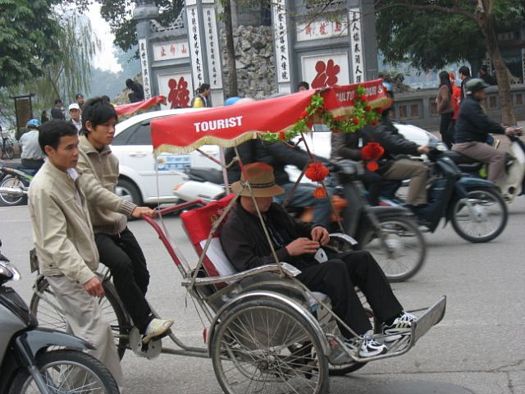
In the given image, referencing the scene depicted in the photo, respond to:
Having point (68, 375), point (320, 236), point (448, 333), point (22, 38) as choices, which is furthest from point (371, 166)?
point (22, 38)

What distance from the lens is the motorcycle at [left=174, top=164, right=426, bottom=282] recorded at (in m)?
6.96

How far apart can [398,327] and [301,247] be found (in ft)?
2.19

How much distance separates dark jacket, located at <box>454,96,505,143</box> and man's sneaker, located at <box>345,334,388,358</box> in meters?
5.52

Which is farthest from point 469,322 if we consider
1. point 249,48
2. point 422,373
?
point 249,48

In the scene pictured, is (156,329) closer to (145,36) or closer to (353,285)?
(353,285)

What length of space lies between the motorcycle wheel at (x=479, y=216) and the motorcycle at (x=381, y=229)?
1.46m

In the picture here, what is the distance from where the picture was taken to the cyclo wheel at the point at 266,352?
160 inches

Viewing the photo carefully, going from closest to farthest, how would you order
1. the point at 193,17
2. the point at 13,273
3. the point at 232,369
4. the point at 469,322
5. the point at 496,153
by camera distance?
1. the point at 13,273
2. the point at 232,369
3. the point at 469,322
4. the point at 496,153
5. the point at 193,17

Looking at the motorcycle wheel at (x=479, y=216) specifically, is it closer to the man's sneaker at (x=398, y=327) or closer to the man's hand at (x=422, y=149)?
the man's hand at (x=422, y=149)

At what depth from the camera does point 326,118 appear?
4.48 meters

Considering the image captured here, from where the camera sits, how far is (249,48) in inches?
995

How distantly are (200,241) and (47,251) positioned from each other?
3.06 ft

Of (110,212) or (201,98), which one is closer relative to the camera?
(110,212)

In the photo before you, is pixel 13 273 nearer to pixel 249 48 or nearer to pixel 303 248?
pixel 303 248
